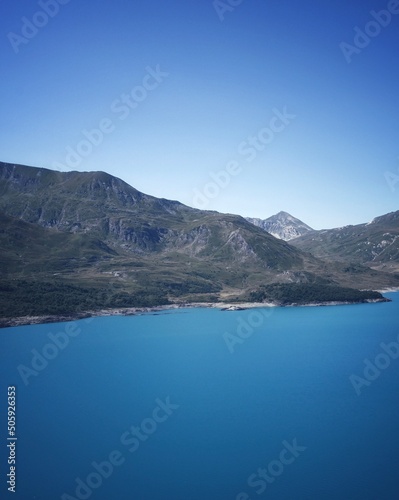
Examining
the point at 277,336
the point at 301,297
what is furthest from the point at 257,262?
the point at 277,336

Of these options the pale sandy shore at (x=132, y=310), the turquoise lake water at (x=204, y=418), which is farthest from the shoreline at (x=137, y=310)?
the turquoise lake water at (x=204, y=418)

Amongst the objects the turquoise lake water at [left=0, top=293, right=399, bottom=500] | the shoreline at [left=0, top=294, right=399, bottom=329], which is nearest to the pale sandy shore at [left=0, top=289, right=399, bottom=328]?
the shoreline at [left=0, top=294, right=399, bottom=329]

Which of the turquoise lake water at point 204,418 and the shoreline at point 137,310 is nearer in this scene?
the turquoise lake water at point 204,418

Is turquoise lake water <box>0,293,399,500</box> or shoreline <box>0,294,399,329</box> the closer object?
turquoise lake water <box>0,293,399,500</box>

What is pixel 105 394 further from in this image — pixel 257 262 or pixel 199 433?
pixel 257 262

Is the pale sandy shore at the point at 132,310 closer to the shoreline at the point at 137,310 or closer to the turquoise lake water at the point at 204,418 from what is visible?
the shoreline at the point at 137,310

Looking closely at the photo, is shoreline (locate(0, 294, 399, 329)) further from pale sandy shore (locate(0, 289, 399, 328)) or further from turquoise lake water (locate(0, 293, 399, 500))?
turquoise lake water (locate(0, 293, 399, 500))

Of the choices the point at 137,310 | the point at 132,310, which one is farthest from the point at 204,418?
the point at 137,310

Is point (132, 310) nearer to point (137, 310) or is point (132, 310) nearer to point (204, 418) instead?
point (137, 310)
